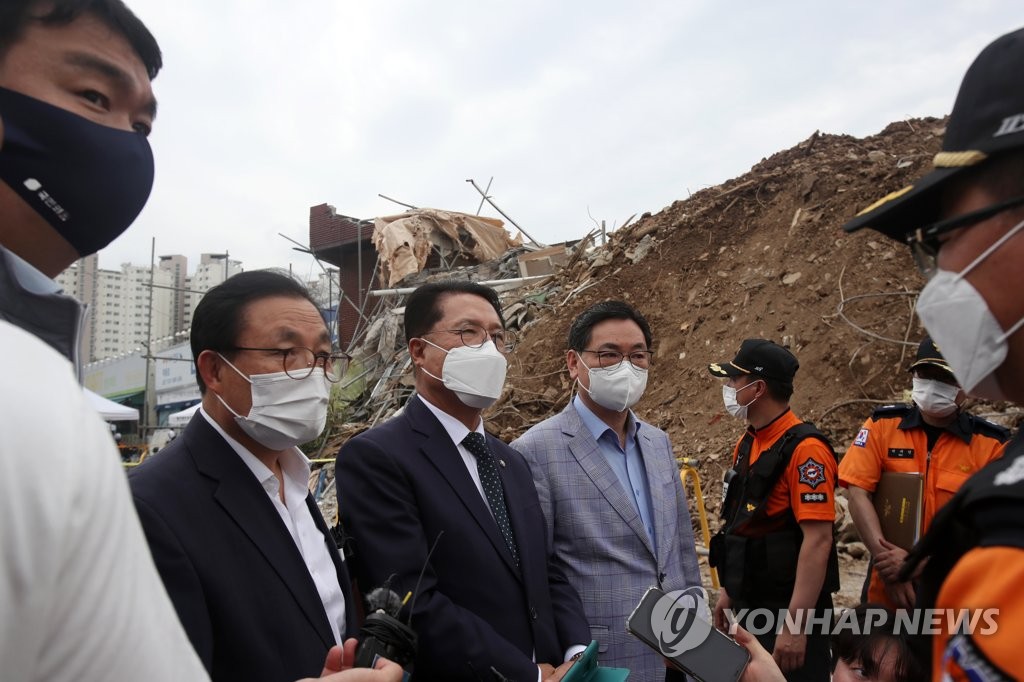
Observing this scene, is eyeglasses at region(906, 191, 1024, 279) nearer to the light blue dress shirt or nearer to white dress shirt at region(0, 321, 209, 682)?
white dress shirt at region(0, 321, 209, 682)

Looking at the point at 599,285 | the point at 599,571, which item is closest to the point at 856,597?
the point at 599,571

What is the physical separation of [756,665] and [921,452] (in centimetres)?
242

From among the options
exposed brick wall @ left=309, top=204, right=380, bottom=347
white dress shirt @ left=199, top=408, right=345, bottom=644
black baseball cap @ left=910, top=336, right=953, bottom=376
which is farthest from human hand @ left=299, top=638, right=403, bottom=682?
exposed brick wall @ left=309, top=204, right=380, bottom=347

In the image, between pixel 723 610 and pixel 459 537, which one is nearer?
pixel 459 537

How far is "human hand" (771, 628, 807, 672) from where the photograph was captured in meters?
3.46

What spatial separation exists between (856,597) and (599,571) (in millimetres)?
2965

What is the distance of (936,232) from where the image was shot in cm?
122

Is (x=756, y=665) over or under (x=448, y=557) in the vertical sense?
under

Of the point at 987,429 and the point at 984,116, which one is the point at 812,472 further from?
the point at 984,116

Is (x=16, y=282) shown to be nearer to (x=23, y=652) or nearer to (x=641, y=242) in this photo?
(x=23, y=652)

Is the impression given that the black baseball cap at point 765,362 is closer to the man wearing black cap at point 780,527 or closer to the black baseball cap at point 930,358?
the man wearing black cap at point 780,527

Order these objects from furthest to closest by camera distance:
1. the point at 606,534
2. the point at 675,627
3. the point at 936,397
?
the point at 936,397
the point at 606,534
the point at 675,627

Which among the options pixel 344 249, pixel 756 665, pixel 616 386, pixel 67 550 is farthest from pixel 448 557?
pixel 344 249

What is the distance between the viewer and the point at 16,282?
3.82 feet
